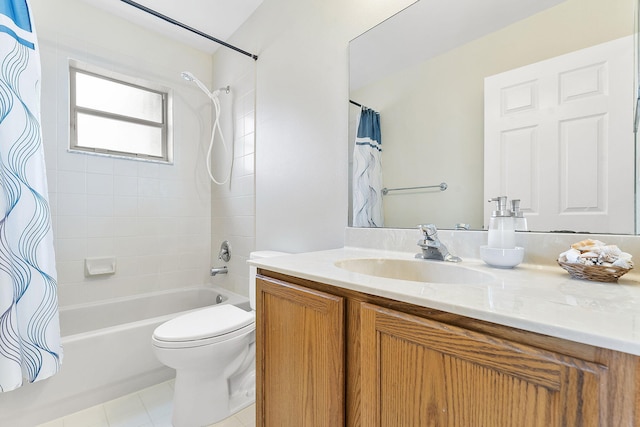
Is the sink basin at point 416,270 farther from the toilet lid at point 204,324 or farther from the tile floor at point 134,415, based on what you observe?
the tile floor at point 134,415

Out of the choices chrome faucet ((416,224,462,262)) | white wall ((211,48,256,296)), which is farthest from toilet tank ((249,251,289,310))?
chrome faucet ((416,224,462,262))

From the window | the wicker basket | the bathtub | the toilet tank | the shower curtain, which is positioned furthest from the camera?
the window

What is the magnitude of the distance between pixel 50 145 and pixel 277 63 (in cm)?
156

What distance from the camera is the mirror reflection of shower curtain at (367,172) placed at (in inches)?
51.5

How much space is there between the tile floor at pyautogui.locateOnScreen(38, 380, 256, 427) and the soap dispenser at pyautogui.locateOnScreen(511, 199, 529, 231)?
4.86ft

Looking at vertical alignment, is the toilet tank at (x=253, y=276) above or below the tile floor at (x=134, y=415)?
above

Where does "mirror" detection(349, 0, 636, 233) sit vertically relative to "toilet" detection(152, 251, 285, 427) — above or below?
above

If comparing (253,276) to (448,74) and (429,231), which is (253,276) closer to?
(429,231)

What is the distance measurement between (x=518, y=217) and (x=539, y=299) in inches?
16.8

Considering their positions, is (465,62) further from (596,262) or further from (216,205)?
(216,205)

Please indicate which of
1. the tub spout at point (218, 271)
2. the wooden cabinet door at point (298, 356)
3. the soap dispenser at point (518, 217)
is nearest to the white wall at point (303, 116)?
→ the tub spout at point (218, 271)

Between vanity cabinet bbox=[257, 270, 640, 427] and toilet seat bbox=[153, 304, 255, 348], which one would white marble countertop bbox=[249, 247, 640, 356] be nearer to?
vanity cabinet bbox=[257, 270, 640, 427]

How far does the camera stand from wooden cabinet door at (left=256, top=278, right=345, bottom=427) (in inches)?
28.6

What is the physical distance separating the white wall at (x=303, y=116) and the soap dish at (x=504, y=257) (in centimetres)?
69
